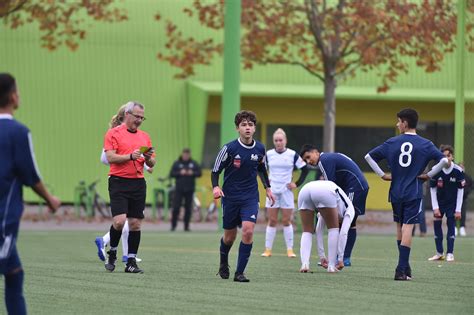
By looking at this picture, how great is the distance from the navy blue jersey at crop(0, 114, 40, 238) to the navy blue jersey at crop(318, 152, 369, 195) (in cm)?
869

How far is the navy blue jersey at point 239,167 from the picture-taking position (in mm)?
14375

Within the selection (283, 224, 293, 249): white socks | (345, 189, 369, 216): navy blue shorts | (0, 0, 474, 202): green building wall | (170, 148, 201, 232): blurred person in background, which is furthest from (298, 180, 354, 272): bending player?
(0, 0, 474, 202): green building wall

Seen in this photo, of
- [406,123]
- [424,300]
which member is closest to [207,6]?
[406,123]

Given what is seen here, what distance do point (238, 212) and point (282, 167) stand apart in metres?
6.53

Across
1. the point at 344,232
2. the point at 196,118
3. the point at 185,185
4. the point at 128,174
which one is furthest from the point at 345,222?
the point at 196,118

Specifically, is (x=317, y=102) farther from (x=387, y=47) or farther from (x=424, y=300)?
(x=424, y=300)

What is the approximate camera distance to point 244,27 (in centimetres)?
3503

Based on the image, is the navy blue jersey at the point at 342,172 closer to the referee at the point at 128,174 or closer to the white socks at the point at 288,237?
the referee at the point at 128,174

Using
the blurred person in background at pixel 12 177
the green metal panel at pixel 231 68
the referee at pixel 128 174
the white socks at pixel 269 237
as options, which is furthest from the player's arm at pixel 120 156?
the green metal panel at pixel 231 68

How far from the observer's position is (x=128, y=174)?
50.3 feet

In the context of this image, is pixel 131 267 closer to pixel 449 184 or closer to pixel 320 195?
pixel 320 195

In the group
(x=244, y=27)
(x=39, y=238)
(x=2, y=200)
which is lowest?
(x=39, y=238)

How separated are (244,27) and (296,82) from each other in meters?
6.53

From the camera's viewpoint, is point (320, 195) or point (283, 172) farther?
point (283, 172)
